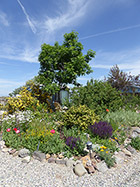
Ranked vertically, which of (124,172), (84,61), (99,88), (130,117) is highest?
(84,61)

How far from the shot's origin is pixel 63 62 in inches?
348

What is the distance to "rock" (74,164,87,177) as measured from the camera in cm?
298

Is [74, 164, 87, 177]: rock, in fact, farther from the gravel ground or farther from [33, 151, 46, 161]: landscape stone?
[33, 151, 46, 161]: landscape stone

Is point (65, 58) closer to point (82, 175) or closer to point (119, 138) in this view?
point (119, 138)

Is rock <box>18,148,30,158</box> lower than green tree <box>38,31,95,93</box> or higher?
lower

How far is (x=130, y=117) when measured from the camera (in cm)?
625

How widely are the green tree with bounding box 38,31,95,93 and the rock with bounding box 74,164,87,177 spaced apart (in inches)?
209

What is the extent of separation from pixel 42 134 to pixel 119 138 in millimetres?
2495

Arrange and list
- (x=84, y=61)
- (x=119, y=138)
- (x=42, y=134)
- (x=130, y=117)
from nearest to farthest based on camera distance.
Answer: (x=42, y=134), (x=119, y=138), (x=130, y=117), (x=84, y=61)

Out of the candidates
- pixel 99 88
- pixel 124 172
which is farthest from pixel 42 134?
pixel 99 88

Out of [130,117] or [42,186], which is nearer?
[42,186]

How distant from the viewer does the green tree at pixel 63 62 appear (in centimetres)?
819

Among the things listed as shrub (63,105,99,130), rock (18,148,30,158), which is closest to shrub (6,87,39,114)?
shrub (63,105,99,130)

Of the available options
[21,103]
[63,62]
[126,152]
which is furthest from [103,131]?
[63,62]
